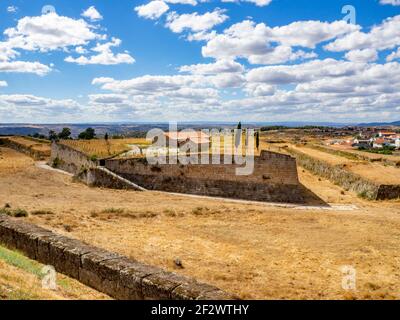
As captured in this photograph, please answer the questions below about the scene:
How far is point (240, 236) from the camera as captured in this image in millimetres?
14672

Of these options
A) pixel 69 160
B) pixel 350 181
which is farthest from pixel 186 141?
pixel 350 181

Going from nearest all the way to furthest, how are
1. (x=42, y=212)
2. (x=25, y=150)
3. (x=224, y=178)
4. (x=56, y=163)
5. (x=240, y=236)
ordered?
(x=240, y=236)
(x=42, y=212)
(x=224, y=178)
(x=56, y=163)
(x=25, y=150)

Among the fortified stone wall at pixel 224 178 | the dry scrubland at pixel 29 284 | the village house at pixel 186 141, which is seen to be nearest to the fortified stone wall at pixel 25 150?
the village house at pixel 186 141

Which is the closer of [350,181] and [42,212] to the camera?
[42,212]

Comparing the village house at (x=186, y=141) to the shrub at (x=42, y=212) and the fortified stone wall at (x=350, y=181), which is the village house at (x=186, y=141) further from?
the shrub at (x=42, y=212)

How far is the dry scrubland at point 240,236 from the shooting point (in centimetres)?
979

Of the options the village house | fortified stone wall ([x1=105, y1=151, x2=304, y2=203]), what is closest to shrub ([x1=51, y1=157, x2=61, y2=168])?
the village house

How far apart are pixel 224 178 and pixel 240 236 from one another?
10038 mm

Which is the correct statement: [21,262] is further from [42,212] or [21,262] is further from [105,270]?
[42,212]

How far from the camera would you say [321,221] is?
17.8m

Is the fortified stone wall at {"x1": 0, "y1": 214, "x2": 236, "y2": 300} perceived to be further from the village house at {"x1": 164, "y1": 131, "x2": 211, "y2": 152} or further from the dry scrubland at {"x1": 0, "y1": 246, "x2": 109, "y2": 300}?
the village house at {"x1": 164, "y1": 131, "x2": 211, "y2": 152}

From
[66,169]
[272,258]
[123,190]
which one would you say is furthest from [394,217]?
[66,169]

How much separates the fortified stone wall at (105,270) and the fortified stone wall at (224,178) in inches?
643
